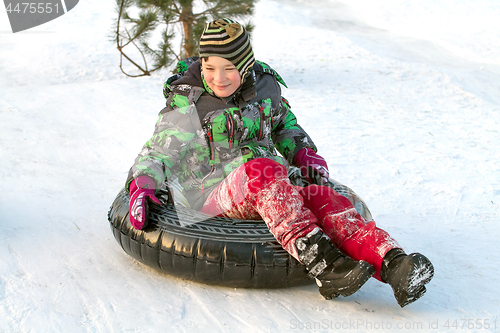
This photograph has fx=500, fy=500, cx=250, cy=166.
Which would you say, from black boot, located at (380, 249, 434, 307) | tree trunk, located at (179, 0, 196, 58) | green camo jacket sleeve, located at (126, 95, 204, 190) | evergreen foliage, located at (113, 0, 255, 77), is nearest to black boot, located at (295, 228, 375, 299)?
black boot, located at (380, 249, 434, 307)

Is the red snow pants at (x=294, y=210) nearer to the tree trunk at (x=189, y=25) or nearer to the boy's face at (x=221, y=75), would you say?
the boy's face at (x=221, y=75)

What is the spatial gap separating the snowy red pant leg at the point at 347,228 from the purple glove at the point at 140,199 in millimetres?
593

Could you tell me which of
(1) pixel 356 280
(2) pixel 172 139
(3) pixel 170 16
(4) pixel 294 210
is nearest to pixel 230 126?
(2) pixel 172 139

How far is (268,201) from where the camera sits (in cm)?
177

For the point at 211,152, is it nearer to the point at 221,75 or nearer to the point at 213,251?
the point at 221,75

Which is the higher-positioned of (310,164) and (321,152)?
(310,164)

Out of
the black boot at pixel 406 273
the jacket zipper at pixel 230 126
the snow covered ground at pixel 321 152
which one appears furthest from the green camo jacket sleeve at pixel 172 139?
the black boot at pixel 406 273

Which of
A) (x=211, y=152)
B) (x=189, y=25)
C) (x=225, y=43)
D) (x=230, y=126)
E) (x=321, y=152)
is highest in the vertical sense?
(x=225, y=43)

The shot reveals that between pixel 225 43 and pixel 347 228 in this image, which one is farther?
pixel 225 43

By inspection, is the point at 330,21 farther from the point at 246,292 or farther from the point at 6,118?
the point at 246,292

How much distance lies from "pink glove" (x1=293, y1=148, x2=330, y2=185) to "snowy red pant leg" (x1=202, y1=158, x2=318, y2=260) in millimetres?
396

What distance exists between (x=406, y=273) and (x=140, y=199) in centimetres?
100

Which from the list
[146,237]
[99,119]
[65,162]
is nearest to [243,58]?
[146,237]

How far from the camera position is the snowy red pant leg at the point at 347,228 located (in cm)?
169
